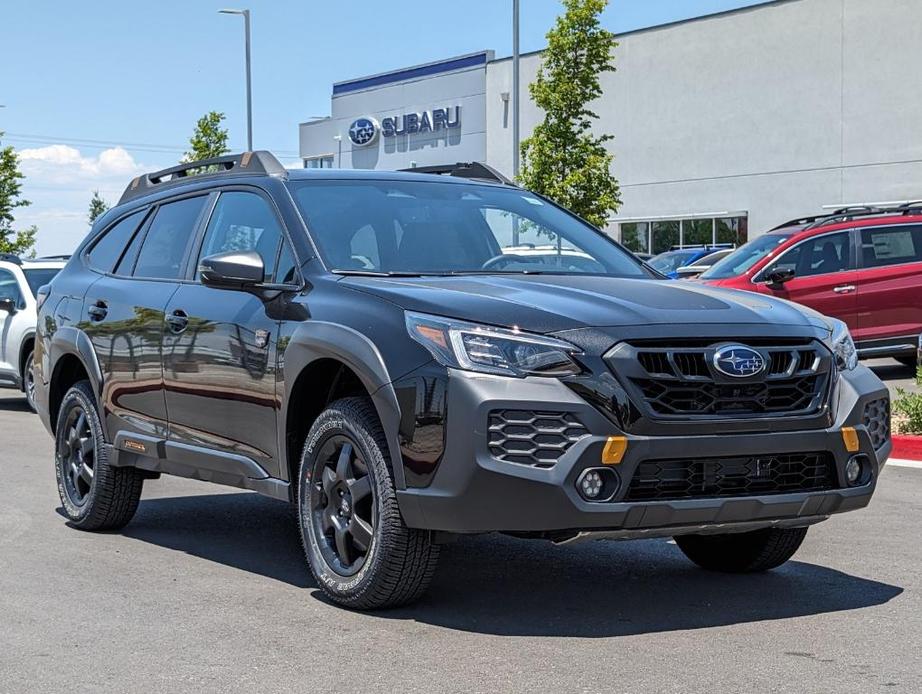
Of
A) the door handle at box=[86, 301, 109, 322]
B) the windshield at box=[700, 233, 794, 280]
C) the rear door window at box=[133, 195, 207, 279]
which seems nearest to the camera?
the rear door window at box=[133, 195, 207, 279]

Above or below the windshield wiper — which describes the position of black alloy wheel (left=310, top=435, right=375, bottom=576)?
below

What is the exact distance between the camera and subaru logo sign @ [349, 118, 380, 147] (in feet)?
193

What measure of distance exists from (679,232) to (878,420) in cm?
3978

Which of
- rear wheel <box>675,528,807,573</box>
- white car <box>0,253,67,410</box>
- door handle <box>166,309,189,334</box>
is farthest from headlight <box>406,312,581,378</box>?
white car <box>0,253,67,410</box>

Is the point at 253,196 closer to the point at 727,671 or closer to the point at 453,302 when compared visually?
the point at 453,302

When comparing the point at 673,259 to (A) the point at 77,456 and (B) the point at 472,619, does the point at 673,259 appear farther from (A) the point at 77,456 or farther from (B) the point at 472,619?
(B) the point at 472,619

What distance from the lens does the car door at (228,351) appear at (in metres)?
6.26

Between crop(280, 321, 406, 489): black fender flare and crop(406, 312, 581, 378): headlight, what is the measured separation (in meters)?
0.26

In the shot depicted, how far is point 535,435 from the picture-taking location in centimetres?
511

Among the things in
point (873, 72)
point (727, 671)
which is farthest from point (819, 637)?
point (873, 72)

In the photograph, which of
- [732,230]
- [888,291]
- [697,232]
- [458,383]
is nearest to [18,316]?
[888,291]

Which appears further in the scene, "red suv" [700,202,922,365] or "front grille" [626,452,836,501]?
"red suv" [700,202,922,365]

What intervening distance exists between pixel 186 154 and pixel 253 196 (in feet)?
148

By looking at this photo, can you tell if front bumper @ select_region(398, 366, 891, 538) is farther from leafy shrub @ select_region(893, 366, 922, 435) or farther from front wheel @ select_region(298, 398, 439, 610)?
leafy shrub @ select_region(893, 366, 922, 435)
